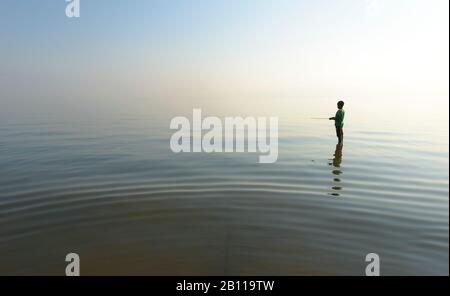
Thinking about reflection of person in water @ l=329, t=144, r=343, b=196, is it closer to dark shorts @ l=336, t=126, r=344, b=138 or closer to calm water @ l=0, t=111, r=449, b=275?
calm water @ l=0, t=111, r=449, b=275

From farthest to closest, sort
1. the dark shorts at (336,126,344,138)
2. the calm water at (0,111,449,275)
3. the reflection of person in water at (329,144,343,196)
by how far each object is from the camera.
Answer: the dark shorts at (336,126,344,138) < the reflection of person in water at (329,144,343,196) < the calm water at (0,111,449,275)

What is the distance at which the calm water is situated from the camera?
20.7ft

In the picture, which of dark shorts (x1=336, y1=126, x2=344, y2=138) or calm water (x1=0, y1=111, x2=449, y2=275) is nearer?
calm water (x1=0, y1=111, x2=449, y2=275)

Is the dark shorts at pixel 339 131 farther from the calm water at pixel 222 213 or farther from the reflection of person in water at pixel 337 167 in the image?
the calm water at pixel 222 213

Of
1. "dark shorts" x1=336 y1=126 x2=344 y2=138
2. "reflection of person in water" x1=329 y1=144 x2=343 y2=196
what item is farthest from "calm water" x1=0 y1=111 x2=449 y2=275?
"dark shorts" x1=336 y1=126 x2=344 y2=138

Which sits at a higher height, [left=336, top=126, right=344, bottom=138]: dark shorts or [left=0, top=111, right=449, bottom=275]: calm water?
[left=336, top=126, right=344, bottom=138]: dark shorts

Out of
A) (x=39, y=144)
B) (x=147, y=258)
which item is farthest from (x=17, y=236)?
(x=39, y=144)

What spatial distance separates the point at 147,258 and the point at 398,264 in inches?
168

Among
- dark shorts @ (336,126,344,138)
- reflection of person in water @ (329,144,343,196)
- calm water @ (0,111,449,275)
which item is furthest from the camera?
Result: dark shorts @ (336,126,344,138)

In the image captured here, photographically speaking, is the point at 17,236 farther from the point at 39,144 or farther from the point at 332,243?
the point at 39,144

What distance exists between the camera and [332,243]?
7016 millimetres

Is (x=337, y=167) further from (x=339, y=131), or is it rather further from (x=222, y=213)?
(x=222, y=213)

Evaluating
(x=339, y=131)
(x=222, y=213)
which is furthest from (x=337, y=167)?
(x=222, y=213)
